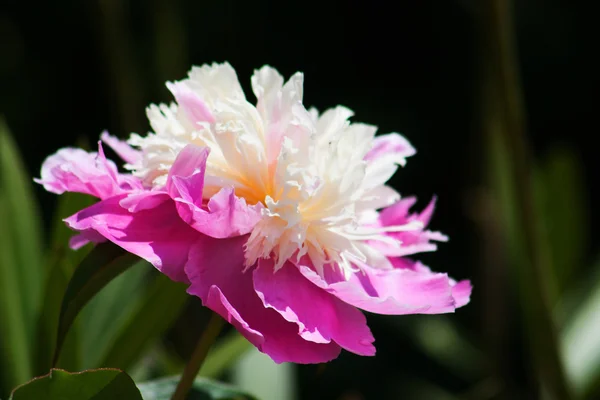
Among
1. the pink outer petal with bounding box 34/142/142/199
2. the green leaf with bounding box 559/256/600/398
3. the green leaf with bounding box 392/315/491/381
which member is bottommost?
the green leaf with bounding box 392/315/491/381

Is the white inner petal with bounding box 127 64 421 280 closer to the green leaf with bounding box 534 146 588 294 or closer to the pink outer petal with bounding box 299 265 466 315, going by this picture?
the pink outer petal with bounding box 299 265 466 315

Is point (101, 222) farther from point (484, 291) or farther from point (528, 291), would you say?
point (484, 291)

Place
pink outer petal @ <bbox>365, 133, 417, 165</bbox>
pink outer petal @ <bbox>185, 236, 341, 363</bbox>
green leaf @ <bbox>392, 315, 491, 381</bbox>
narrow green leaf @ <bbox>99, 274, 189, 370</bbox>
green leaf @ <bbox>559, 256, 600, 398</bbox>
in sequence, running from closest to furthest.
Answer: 1. pink outer petal @ <bbox>185, 236, 341, 363</bbox>
2. pink outer petal @ <bbox>365, 133, 417, 165</bbox>
3. narrow green leaf @ <bbox>99, 274, 189, 370</bbox>
4. green leaf @ <bbox>559, 256, 600, 398</bbox>
5. green leaf @ <bbox>392, 315, 491, 381</bbox>

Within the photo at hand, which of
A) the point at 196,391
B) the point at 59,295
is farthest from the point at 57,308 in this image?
the point at 196,391

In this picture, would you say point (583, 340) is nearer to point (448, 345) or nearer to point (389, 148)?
point (448, 345)

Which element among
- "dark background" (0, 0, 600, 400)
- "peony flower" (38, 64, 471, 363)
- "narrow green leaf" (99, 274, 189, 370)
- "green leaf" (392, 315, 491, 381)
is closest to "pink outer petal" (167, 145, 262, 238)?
"peony flower" (38, 64, 471, 363)

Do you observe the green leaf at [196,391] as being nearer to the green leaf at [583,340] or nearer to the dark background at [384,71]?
the green leaf at [583,340]
